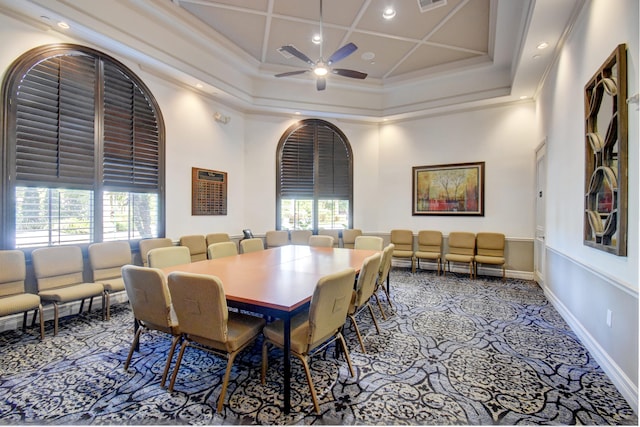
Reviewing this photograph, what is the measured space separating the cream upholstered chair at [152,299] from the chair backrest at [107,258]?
184 centimetres

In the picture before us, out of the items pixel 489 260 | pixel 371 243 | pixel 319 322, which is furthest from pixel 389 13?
pixel 489 260

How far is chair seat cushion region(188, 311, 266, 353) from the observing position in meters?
2.06

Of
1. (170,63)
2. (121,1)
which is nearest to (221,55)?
(170,63)

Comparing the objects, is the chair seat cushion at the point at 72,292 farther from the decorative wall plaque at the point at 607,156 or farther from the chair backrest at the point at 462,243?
the chair backrest at the point at 462,243

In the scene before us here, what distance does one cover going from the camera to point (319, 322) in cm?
203

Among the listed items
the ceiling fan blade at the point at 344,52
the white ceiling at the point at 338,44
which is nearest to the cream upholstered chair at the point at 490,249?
the white ceiling at the point at 338,44

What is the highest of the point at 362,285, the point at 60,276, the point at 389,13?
the point at 389,13

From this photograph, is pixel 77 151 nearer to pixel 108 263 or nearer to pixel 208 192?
pixel 108 263

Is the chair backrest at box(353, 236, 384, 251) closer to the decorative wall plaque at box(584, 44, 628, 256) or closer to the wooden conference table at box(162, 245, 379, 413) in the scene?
the wooden conference table at box(162, 245, 379, 413)

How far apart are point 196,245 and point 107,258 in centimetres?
143

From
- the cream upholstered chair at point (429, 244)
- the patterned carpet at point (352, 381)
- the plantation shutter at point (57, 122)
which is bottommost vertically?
the patterned carpet at point (352, 381)

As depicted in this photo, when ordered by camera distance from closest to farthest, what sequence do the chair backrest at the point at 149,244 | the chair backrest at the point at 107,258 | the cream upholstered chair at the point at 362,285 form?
the cream upholstered chair at the point at 362,285 → the chair backrest at the point at 107,258 → the chair backrest at the point at 149,244

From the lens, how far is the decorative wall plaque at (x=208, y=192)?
211 inches

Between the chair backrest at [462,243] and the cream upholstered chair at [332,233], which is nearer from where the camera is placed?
the chair backrest at [462,243]
